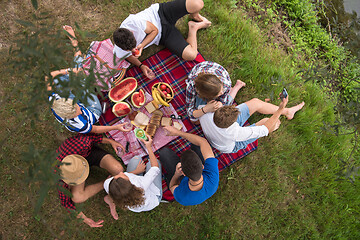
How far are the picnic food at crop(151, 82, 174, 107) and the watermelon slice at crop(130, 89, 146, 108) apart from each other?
220 mm

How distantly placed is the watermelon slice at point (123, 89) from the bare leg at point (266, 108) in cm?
208

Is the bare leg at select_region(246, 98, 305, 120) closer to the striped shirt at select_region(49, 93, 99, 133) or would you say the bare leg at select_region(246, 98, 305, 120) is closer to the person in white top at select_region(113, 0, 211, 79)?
the person in white top at select_region(113, 0, 211, 79)

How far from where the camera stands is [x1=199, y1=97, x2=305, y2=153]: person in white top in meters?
3.04

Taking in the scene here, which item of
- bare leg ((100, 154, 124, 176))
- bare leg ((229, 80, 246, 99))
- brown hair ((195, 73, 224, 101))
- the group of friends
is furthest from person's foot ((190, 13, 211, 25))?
bare leg ((100, 154, 124, 176))

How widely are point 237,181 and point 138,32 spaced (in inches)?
126

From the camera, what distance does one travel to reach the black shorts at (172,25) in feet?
12.5

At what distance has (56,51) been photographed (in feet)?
5.03

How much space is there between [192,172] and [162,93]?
1561 mm

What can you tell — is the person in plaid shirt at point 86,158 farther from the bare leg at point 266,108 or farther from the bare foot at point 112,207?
the bare leg at point 266,108

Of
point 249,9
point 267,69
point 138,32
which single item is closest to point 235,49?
point 267,69

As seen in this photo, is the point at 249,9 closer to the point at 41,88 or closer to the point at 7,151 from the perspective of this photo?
the point at 41,88

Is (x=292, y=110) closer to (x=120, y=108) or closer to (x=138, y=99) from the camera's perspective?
(x=138, y=99)

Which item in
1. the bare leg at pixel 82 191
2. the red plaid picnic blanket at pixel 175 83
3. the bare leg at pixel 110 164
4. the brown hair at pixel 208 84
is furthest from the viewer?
the red plaid picnic blanket at pixel 175 83

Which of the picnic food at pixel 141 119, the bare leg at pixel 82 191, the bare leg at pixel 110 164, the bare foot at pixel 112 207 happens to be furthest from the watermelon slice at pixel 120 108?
the bare foot at pixel 112 207
